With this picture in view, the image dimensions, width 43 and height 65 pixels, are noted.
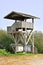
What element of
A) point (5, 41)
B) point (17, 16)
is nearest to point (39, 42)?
point (5, 41)

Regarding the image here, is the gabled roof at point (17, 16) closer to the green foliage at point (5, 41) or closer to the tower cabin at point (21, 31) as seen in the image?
the tower cabin at point (21, 31)

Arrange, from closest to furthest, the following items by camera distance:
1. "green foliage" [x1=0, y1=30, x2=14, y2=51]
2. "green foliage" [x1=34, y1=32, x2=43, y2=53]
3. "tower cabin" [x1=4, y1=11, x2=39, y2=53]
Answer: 1. "tower cabin" [x1=4, y1=11, x2=39, y2=53]
2. "green foliage" [x1=34, y1=32, x2=43, y2=53]
3. "green foliage" [x1=0, y1=30, x2=14, y2=51]

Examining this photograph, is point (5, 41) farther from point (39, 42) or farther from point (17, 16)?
point (17, 16)

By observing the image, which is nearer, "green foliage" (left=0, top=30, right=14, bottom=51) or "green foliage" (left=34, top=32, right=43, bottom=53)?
"green foliage" (left=34, top=32, right=43, bottom=53)

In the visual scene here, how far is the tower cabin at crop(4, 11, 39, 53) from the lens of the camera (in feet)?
103

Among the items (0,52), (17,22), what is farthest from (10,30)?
(0,52)

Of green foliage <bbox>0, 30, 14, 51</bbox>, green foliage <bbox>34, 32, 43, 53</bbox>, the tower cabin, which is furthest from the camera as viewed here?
green foliage <bbox>0, 30, 14, 51</bbox>

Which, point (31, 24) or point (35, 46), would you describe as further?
point (35, 46)

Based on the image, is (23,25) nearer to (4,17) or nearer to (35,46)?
(4,17)

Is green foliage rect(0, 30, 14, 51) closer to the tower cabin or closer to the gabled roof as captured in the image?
the tower cabin

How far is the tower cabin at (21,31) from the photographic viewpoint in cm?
3138

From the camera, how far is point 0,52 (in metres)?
28.9

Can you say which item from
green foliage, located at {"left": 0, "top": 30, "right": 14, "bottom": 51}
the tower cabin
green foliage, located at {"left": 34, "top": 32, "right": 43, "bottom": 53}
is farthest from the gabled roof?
green foliage, located at {"left": 34, "top": 32, "right": 43, "bottom": 53}

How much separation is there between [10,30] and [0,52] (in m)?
4.33
